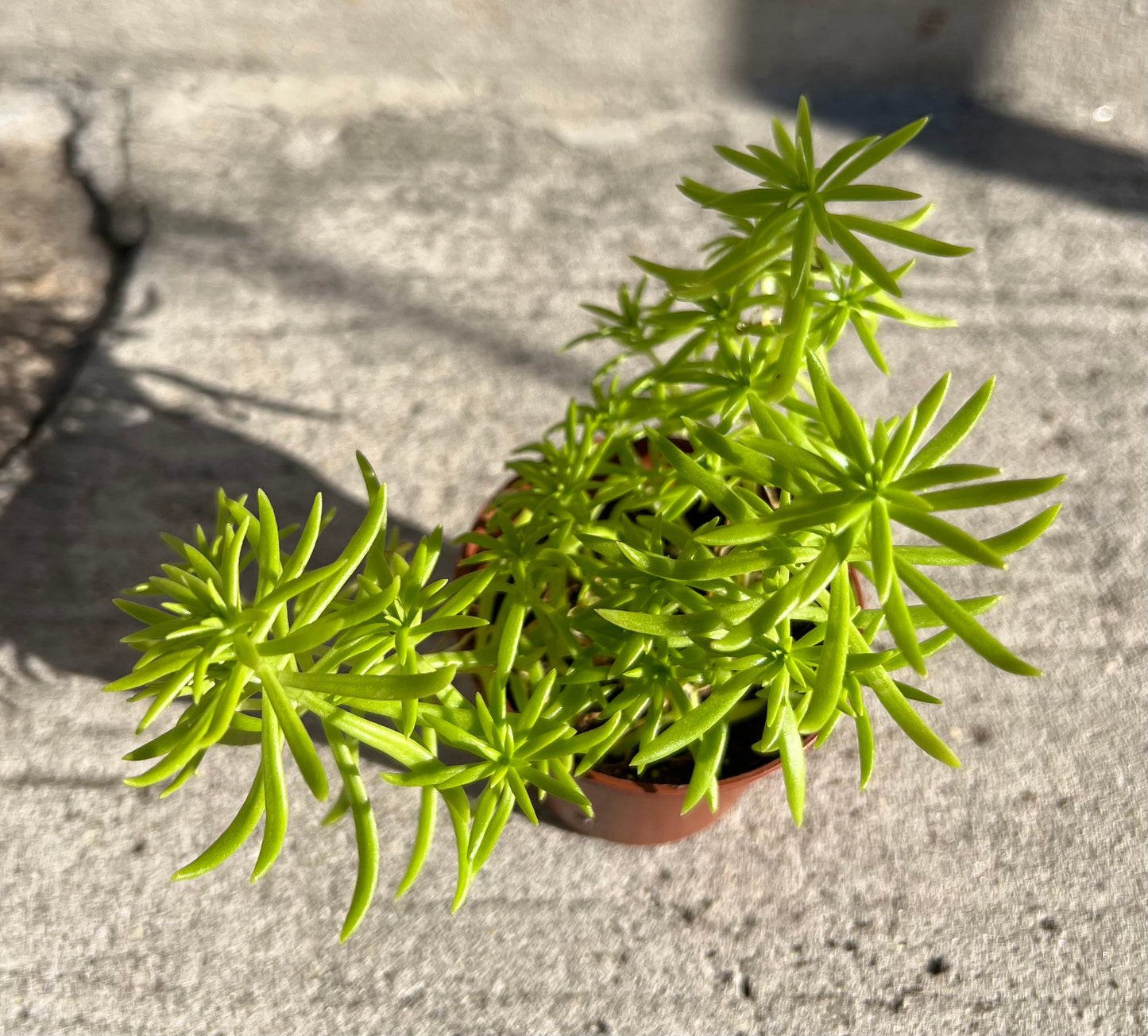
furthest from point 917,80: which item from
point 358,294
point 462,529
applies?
point 462,529

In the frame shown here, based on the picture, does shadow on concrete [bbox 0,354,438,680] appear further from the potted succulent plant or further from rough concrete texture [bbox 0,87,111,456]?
the potted succulent plant

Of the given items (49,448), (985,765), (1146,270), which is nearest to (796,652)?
(985,765)

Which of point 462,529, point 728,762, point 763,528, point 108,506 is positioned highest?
point 763,528

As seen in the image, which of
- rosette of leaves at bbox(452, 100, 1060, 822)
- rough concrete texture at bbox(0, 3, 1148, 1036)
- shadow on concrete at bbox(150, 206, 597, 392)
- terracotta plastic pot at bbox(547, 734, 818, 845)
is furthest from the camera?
shadow on concrete at bbox(150, 206, 597, 392)

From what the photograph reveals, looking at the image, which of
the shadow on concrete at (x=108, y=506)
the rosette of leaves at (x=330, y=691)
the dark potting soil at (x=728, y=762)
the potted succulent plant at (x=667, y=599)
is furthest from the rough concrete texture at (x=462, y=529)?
the rosette of leaves at (x=330, y=691)

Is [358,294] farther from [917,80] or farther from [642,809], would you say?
[917,80]

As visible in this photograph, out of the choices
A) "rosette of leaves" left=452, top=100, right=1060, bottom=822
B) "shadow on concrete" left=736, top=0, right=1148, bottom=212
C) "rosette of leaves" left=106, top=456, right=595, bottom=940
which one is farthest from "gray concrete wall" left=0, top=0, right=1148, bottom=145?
"rosette of leaves" left=106, top=456, right=595, bottom=940

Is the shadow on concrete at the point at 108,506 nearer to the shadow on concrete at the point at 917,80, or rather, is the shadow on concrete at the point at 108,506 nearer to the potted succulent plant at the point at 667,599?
the potted succulent plant at the point at 667,599
